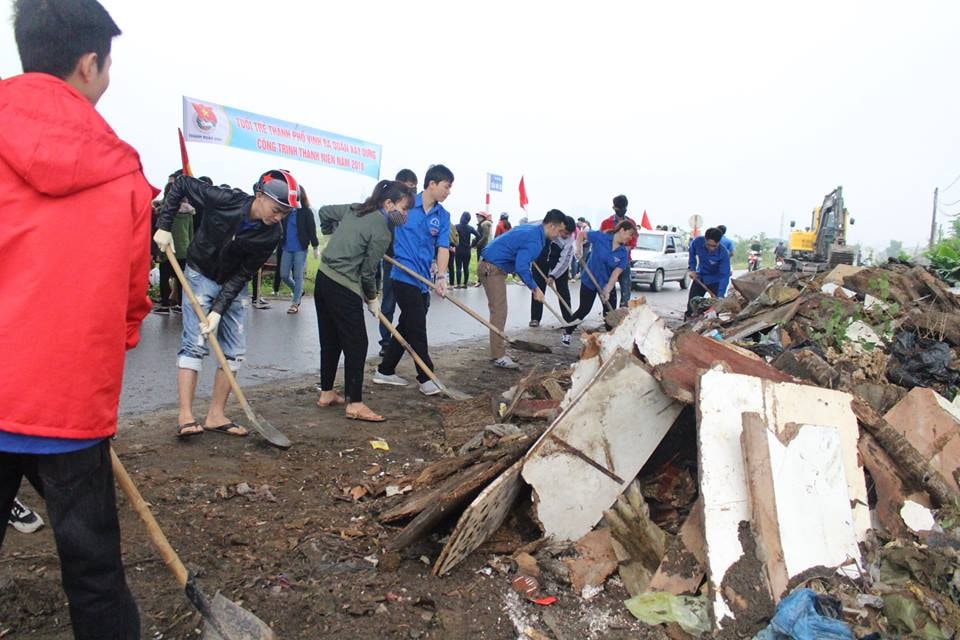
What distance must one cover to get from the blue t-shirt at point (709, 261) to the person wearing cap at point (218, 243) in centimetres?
849

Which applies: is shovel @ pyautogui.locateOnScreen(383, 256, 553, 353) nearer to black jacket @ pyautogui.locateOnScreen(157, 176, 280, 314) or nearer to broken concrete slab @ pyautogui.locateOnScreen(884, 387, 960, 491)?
black jacket @ pyautogui.locateOnScreen(157, 176, 280, 314)

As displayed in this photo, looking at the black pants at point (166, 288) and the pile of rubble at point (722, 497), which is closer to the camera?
the pile of rubble at point (722, 497)

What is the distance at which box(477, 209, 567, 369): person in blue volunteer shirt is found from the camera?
23.9ft

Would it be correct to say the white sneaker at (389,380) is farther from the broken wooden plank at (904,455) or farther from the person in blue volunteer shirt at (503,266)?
the broken wooden plank at (904,455)

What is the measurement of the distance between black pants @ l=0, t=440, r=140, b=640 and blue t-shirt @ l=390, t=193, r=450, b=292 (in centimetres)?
421

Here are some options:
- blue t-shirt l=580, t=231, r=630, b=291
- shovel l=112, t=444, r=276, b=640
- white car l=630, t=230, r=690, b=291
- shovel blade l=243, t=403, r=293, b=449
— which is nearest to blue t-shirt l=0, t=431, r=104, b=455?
shovel l=112, t=444, r=276, b=640

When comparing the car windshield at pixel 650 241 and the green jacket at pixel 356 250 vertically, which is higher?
the car windshield at pixel 650 241

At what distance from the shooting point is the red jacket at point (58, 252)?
1.51 meters

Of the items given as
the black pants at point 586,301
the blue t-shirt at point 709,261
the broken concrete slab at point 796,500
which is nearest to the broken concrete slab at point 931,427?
the broken concrete slab at point 796,500

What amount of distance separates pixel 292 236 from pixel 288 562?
762 centimetres

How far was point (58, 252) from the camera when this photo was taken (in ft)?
5.03

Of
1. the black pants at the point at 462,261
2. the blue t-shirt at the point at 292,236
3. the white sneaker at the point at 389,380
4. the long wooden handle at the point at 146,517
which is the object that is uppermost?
the blue t-shirt at the point at 292,236

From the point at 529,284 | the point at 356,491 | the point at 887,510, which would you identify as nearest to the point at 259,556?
the point at 356,491

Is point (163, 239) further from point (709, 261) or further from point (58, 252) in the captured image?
point (709, 261)
